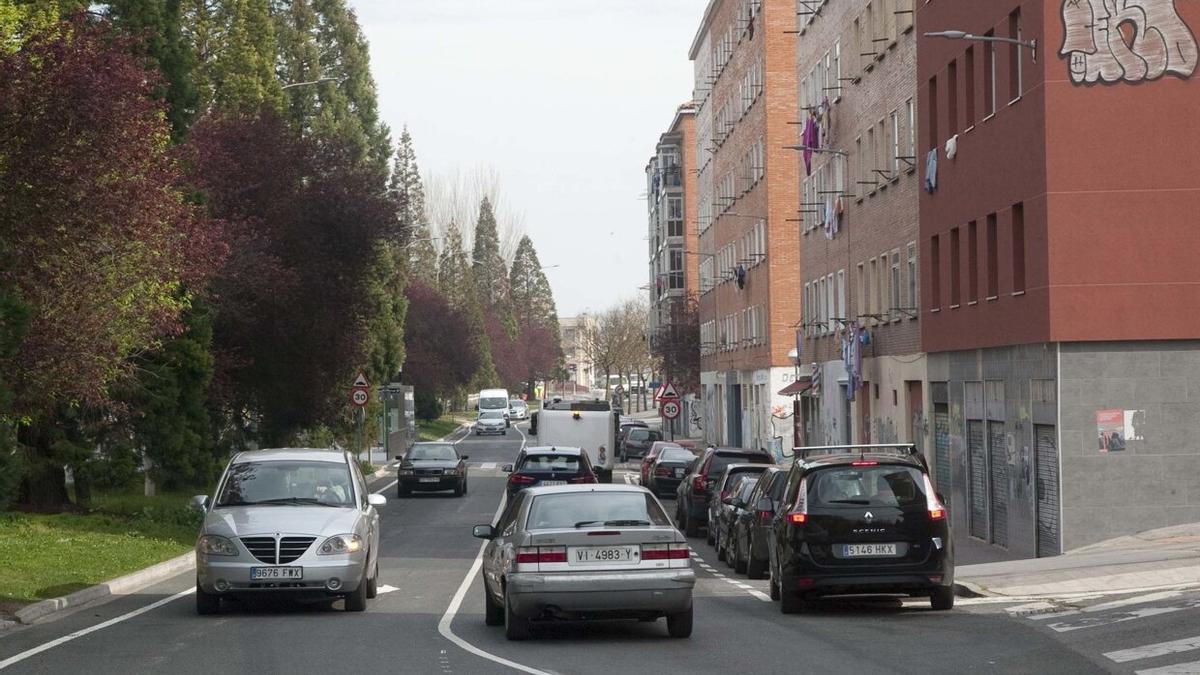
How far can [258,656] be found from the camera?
14859mm

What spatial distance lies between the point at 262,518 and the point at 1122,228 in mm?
14630

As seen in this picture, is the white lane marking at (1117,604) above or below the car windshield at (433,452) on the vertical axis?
below

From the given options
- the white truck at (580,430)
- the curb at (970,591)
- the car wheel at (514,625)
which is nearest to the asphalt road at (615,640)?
the car wheel at (514,625)

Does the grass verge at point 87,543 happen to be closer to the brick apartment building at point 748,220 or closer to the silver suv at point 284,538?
the silver suv at point 284,538

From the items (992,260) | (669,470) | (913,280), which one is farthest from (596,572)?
(669,470)

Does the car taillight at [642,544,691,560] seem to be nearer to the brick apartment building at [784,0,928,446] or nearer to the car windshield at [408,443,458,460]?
the brick apartment building at [784,0,928,446]

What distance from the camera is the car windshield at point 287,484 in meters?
19.9

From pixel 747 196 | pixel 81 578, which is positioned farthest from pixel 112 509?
pixel 747 196

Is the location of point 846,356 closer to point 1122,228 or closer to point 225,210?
point 225,210

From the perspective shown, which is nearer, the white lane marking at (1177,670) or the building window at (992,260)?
the white lane marking at (1177,670)

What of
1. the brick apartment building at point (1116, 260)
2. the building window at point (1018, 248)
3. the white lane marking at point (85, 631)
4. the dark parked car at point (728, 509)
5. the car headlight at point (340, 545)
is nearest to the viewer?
the white lane marking at point (85, 631)

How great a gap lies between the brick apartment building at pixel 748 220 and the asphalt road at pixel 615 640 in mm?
38234

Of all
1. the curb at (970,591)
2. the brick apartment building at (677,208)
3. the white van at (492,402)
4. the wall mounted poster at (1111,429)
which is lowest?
the curb at (970,591)

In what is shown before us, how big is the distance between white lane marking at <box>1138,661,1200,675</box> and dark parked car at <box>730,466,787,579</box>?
1028 centimetres
